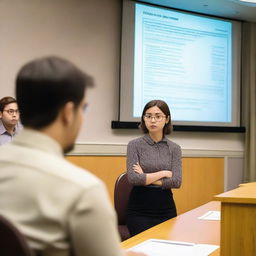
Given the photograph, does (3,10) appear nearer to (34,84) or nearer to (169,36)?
(169,36)

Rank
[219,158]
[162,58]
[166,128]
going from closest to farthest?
[166,128], [162,58], [219,158]

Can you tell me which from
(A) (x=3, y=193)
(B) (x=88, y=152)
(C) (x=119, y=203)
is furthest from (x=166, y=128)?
(A) (x=3, y=193)

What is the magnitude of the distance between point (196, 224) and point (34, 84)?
5.51 ft

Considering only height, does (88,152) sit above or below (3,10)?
below

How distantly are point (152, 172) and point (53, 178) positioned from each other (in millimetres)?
2133

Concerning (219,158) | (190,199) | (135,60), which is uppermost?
(135,60)

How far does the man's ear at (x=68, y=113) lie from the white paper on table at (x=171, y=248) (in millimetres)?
961

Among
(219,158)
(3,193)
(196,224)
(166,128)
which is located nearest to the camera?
(3,193)

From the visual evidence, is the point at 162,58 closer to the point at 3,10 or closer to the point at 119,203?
the point at 3,10

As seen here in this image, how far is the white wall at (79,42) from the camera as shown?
434cm

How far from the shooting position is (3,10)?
429 centimetres

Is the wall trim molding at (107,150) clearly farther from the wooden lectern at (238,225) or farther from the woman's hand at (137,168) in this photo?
the wooden lectern at (238,225)

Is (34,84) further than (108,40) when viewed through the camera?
No

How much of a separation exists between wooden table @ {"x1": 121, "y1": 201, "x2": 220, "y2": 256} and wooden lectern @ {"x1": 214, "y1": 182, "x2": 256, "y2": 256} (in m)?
0.10
